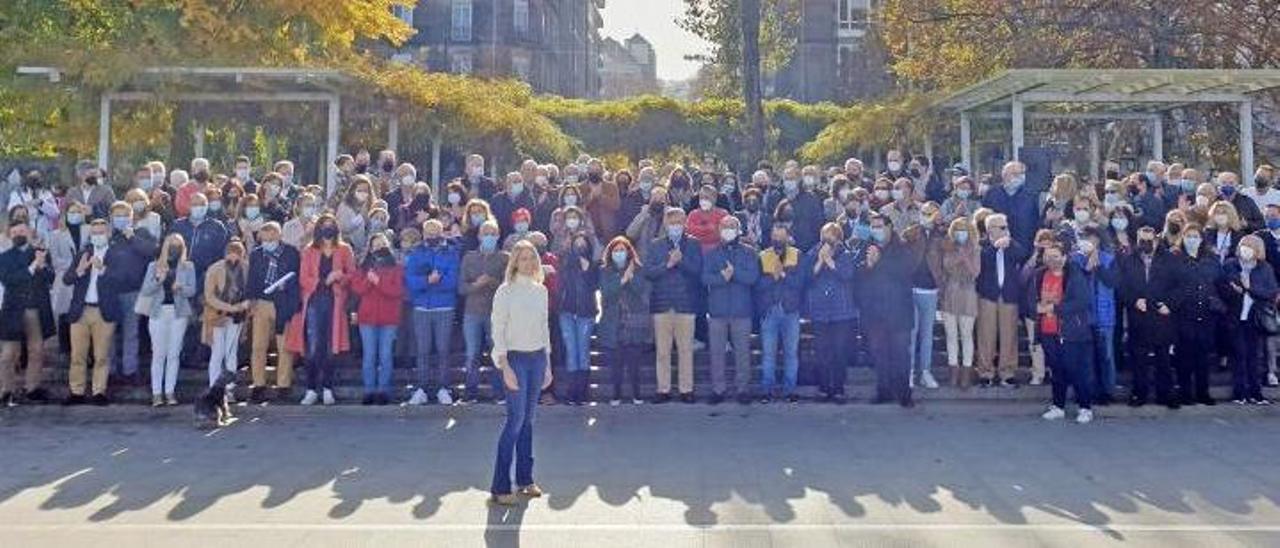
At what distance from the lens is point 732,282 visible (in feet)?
40.5

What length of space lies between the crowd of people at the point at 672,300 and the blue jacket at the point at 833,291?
25 millimetres

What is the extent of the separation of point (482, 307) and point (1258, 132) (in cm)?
2149

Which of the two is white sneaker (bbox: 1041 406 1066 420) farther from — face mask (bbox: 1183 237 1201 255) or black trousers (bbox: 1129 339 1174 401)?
face mask (bbox: 1183 237 1201 255)

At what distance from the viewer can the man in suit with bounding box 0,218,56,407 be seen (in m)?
12.4

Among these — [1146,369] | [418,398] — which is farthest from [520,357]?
[1146,369]

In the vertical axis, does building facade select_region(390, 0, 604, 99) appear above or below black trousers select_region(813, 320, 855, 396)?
above

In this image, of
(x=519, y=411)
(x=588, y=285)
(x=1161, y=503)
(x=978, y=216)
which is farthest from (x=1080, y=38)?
(x=519, y=411)

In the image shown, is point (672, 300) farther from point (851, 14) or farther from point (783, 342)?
point (851, 14)

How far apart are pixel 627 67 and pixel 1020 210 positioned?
3596 inches

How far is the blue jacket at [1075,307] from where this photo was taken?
11602 millimetres

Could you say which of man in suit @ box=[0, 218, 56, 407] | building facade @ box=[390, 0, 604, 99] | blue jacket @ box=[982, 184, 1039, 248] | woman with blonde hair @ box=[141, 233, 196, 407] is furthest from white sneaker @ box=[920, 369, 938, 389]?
building facade @ box=[390, 0, 604, 99]

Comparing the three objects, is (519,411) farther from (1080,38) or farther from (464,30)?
(464,30)

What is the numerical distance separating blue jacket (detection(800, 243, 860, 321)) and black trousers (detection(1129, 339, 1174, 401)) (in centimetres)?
309

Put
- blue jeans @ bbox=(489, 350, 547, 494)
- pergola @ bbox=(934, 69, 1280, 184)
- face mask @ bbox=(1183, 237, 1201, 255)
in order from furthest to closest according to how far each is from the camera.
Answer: pergola @ bbox=(934, 69, 1280, 184)
face mask @ bbox=(1183, 237, 1201, 255)
blue jeans @ bbox=(489, 350, 547, 494)
